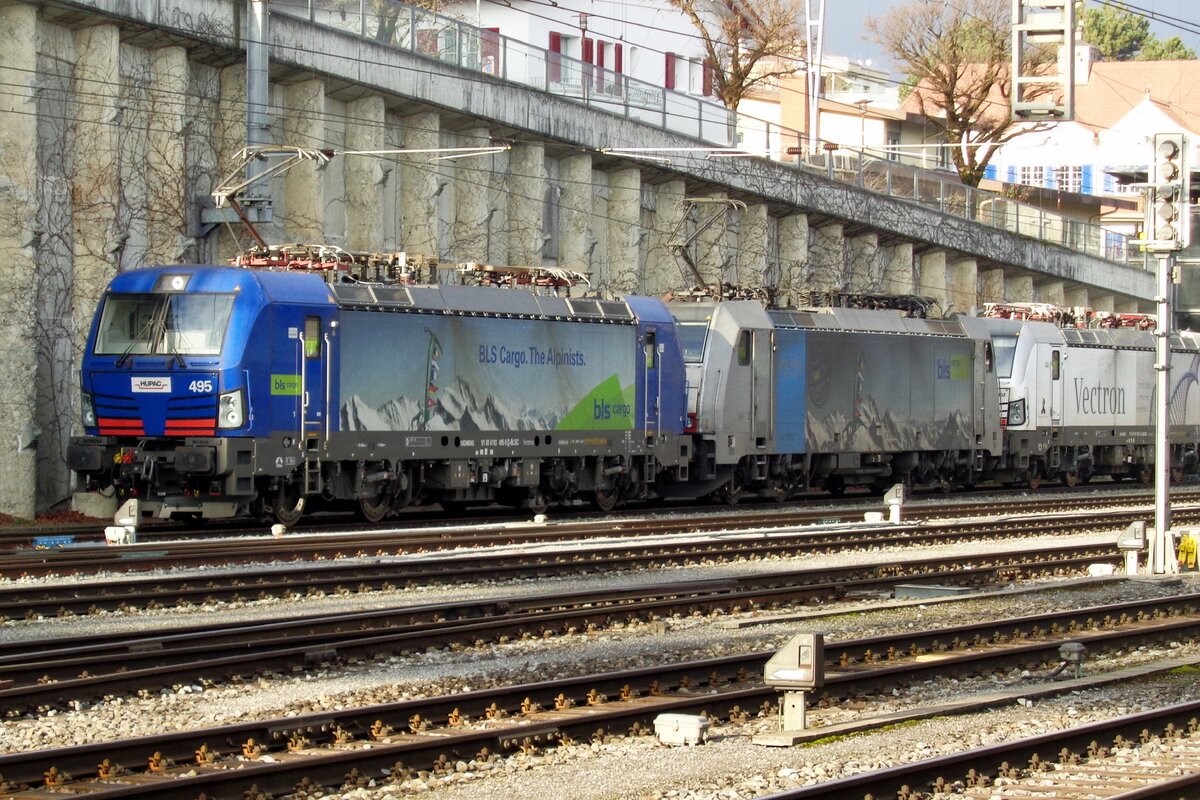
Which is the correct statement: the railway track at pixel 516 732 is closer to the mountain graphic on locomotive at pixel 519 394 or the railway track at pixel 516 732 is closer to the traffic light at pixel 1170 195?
the traffic light at pixel 1170 195

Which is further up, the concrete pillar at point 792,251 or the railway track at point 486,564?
the concrete pillar at point 792,251

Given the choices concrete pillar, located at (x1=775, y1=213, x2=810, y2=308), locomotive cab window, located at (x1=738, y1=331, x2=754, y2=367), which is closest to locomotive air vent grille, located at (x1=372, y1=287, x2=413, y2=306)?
locomotive cab window, located at (x1=738, y1=331, x2=754, y2=367)

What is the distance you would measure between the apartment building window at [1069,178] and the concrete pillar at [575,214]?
5227cm

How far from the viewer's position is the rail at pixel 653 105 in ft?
111

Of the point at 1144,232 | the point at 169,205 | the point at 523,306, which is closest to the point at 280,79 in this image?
the point at 169,205

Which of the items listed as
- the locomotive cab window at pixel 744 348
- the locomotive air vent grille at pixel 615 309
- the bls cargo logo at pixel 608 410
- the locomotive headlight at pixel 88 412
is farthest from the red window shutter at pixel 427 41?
the locomotive headlight at pixel 88 412

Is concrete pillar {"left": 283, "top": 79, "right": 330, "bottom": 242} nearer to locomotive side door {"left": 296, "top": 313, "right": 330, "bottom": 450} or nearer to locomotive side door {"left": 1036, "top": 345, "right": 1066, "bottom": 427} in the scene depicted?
locomotive side door {"left": 296, "top": 313, "right": 330, "bottom": 450}

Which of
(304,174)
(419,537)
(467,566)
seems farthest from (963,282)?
(467,566)

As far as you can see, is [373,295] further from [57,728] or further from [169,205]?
[57,728]

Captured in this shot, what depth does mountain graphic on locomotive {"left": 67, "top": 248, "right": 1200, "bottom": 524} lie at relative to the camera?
895 inches

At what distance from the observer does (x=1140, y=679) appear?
13.4m

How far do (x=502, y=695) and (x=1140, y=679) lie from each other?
5089mm

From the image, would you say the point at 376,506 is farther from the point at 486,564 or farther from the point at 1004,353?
the point at 1004,353

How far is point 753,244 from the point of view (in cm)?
4638
